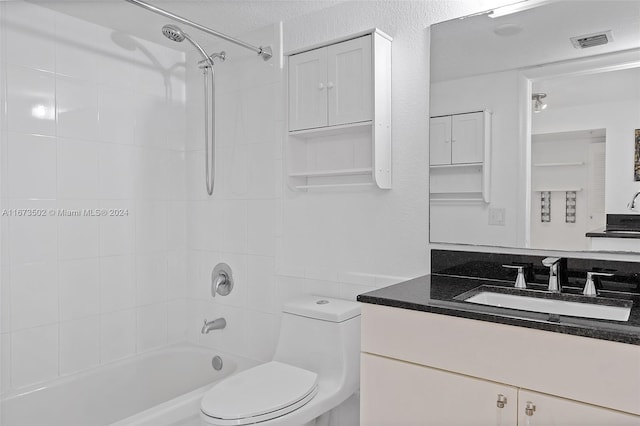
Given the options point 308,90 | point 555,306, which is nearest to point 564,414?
point 555,306

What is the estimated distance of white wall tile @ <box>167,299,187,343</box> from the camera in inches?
112

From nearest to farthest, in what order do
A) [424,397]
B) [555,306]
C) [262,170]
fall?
[424,397] → [555,306] → [262,170]

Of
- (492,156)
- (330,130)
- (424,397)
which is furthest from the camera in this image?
(330,130)

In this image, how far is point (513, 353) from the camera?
50.8 inches

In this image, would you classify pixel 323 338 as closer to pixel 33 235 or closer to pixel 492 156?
pixel 492 156

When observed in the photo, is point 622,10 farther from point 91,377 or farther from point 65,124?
point 91,377

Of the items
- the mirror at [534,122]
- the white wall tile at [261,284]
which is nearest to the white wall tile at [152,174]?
the white wall tile at [261,284]

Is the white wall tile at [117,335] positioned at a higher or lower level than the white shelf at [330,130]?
lower

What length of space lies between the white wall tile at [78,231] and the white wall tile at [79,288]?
46 millimetres

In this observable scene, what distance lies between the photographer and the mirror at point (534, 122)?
5.26 ft

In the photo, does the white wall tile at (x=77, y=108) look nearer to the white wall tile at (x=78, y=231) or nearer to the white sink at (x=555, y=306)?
the white wall tile at (x=78, y=231)

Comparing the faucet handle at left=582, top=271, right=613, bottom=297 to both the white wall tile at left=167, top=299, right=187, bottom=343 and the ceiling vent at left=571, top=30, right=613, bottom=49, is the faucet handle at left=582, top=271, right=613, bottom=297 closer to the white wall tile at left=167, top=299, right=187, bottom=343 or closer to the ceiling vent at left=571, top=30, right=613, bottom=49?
the ceiling vent at left=571, top=30, right=613, bottom=49

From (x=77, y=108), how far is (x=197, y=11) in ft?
2.61

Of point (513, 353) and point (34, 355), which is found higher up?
point (513, 353)
